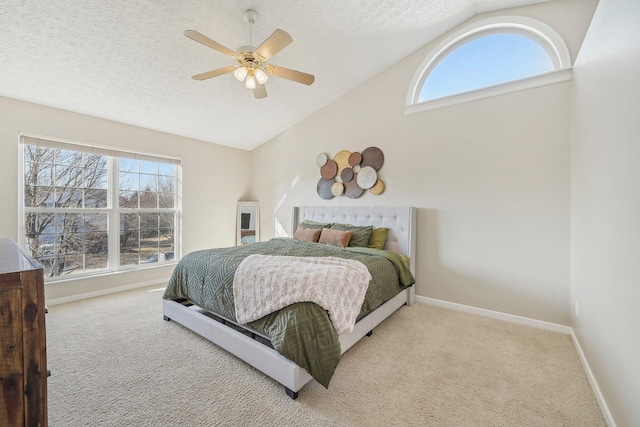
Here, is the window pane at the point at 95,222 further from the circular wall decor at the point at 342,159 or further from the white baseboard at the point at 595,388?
the white baseboard at the point at 595,388

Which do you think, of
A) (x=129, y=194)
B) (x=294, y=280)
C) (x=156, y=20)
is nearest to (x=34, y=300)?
(x=294, y=280)

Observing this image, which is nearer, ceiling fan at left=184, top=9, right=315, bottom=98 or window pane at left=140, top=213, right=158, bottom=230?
ceiling fan at left=184, top=9, right=315, bottom=98

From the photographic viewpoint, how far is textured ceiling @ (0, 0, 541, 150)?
2.17m

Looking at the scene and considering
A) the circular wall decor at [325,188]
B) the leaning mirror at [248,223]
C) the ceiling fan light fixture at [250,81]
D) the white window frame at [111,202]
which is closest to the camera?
the ceiling fan light fixture at [250,81]

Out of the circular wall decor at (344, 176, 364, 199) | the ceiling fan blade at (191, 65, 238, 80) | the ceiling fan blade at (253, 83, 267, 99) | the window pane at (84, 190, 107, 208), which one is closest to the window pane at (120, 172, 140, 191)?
the window pane at (84, 190, 107, 208)

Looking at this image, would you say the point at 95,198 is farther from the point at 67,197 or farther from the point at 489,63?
the point at 489,63

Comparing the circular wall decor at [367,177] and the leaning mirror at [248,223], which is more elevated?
the circular wall decor at [367,177]

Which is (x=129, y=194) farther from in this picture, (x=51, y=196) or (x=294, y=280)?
(x=294, y=280)

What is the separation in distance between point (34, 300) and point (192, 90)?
311 centimetres

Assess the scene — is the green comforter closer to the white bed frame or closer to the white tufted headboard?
the white bed frame

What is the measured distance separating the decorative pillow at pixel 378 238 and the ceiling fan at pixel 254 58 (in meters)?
1.98

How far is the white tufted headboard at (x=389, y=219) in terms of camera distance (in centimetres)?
325

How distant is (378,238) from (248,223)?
2843 mm

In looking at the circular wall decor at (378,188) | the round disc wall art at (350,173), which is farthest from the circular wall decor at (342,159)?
the circular wall decor at (378,188)
